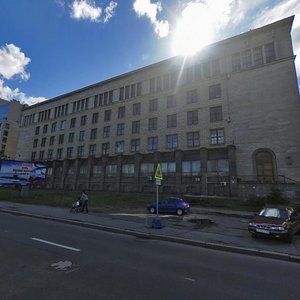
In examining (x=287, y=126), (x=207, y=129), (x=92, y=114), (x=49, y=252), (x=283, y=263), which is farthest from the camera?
(x=92, y=114)

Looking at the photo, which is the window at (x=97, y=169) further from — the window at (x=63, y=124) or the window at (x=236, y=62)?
the window at (x=236, y=62)

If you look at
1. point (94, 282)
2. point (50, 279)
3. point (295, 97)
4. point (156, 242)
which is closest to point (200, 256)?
point (156, 242)

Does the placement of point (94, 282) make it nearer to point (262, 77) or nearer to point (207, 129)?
point (207, 129)

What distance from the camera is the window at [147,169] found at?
3866 centimetres

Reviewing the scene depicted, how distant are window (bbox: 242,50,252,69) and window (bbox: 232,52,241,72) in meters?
0.61

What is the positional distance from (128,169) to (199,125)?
15.2 m

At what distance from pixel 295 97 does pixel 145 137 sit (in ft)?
79.8

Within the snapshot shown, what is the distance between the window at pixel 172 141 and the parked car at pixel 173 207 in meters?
19.4

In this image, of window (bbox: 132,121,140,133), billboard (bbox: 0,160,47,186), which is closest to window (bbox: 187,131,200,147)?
window (bbox: 132,121,140,133)

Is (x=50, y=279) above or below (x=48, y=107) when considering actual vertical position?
below

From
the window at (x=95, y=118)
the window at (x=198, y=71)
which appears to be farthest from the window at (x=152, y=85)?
the window at (x=95, y=118)

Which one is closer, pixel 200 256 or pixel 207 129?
pixel 200 256

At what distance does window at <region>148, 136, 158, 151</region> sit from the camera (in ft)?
132

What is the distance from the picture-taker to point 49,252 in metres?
6.53
